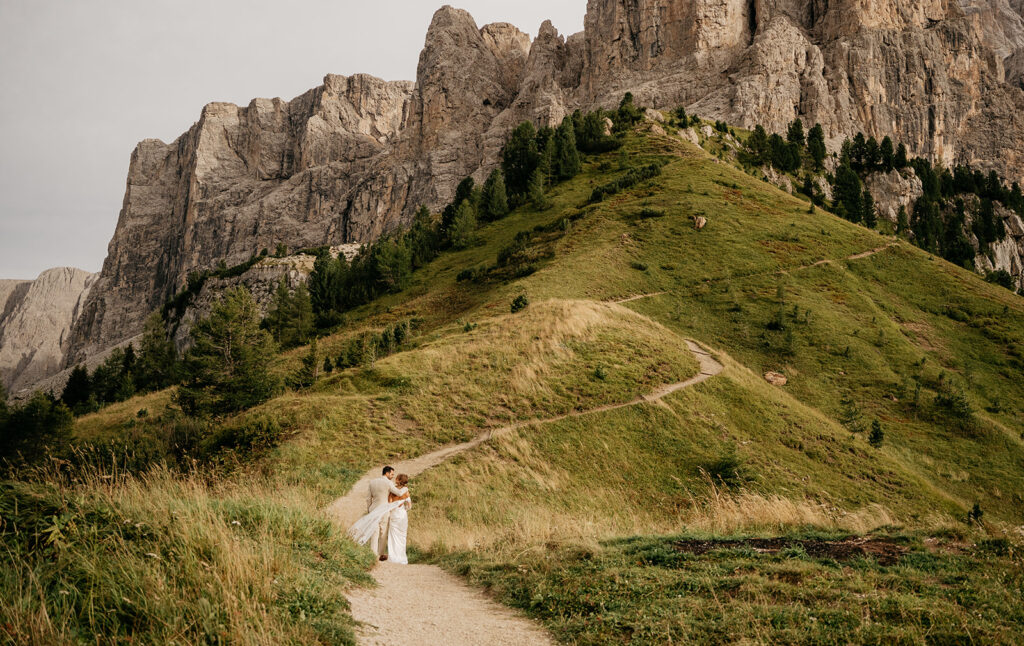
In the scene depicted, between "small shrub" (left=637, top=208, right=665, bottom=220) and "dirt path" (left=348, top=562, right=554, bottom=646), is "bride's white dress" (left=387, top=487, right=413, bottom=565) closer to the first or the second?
"dirt path" (left=348, top=562, right=554, bottom=646)

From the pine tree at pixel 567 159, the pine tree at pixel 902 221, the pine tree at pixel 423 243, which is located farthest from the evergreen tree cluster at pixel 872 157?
the pine tree at pixel 423 243

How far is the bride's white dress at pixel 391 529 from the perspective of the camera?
456 inches

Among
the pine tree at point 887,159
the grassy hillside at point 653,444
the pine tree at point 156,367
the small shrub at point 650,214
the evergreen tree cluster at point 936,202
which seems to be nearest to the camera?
the grassy hillside at point 653,444

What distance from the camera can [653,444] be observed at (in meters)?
22.8

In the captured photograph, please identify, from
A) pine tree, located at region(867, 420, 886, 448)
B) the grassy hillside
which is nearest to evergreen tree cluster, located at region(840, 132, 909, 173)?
the grassy hillside

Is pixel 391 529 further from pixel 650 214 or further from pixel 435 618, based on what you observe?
pixel 650 214

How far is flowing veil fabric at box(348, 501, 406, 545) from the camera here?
1153cm

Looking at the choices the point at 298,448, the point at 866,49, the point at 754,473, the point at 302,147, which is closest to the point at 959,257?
the point at 866,49

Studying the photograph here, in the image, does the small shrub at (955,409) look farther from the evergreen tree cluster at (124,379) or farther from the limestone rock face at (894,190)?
the limestone rock face at (894,190)

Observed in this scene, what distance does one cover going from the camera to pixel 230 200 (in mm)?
195000

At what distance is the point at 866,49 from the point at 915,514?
15397 cm

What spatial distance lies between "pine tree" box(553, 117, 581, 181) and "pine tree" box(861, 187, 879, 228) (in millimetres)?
48213

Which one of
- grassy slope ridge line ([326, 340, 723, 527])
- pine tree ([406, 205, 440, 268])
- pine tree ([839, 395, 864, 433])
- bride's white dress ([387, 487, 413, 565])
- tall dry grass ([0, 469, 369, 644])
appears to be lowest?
pine tree ([839, 395, 864, 433])

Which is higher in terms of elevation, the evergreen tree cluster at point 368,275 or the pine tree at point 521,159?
the pine tree at point 521,159
